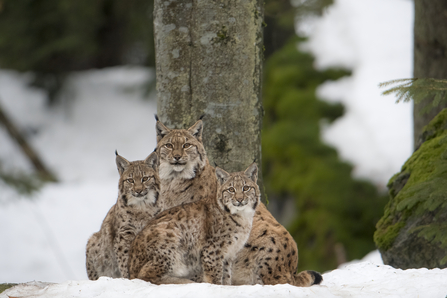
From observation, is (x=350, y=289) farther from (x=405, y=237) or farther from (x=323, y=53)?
(x=323, y=53)

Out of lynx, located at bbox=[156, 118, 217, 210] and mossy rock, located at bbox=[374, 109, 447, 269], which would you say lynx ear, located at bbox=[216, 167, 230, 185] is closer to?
lynx, located at bbox=[156, 118, 217, 210]

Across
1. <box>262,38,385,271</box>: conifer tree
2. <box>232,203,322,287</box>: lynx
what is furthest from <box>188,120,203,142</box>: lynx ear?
<box>262,38,385,271</box>: conifer tree

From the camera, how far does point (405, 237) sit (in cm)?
532

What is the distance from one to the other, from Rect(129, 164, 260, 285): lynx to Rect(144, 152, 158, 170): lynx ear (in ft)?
1.36

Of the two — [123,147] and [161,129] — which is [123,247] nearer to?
[161,129]

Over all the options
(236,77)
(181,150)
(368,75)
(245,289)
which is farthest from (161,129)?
(368,75)

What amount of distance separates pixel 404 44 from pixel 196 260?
336 inches

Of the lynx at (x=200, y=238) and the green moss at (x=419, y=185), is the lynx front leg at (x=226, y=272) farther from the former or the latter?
the green moss at (x=419, y=185)

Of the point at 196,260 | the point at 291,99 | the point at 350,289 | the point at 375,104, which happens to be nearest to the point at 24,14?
the point at 291,99

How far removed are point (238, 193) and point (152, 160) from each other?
81 cm

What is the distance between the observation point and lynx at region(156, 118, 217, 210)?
16.0 feet

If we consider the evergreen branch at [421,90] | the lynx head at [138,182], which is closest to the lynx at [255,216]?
the lynx head at [138,182]

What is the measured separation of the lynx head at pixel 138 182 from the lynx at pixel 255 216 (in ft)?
0.85

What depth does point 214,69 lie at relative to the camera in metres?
5.18
